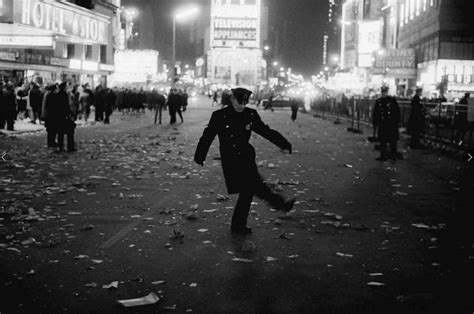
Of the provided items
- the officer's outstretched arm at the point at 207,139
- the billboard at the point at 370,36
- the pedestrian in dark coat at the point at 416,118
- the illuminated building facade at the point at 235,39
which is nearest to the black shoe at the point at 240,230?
the officer's outstretched arm at the point at 207,139

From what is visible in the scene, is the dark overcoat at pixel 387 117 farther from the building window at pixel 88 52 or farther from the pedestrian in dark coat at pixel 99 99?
the building window at pixel 88 52

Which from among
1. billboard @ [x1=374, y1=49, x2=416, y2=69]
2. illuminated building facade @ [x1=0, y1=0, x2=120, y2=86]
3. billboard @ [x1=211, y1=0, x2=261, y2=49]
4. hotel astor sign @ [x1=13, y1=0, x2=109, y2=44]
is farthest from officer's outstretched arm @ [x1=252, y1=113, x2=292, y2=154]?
billboard @ [x1=211, y1=0, x2=261, y2=49]

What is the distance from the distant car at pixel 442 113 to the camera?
22734mm

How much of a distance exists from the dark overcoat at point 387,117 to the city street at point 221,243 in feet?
9.25

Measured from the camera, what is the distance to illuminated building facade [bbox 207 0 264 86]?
10831 centimetres

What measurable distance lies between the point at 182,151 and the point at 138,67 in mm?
52740

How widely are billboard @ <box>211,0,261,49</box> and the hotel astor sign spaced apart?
70452 millimetres

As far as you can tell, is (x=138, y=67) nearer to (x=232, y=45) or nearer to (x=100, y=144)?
(x=232, y=45)

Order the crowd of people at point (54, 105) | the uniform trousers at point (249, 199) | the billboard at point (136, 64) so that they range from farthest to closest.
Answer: the billboard at point (136, 64), the crowd of people at point (54, 105), the uniform trousers at point (249, 199)

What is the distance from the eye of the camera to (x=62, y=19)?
106ft

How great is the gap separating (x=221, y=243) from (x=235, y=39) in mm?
102378

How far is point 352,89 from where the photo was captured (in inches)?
3952

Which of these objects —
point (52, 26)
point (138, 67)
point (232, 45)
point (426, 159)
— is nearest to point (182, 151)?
point (426, 159)

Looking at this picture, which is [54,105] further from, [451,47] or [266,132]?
[451,47]
